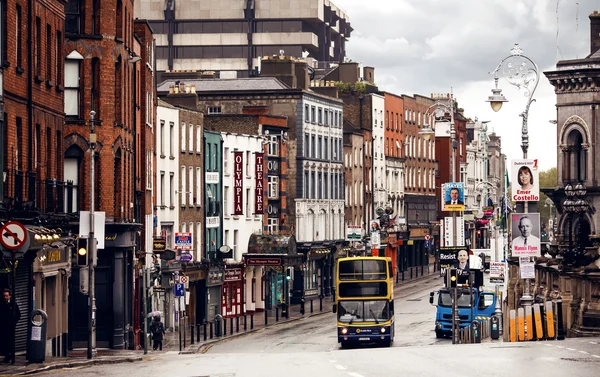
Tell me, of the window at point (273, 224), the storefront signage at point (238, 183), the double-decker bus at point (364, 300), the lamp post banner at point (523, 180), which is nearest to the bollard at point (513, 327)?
the lamp post banner at point (523, 180)

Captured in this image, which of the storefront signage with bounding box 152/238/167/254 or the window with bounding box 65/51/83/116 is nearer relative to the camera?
the window with bounding box 65/51/83/116

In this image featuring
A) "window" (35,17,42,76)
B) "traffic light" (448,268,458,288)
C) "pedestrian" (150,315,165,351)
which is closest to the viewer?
"window" (35,17,42,76)

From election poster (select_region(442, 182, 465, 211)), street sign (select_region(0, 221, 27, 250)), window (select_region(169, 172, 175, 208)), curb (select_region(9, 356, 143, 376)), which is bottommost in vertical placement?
curb (select_region(9, 356, 143, 376))

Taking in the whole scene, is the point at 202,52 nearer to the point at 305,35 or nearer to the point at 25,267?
the point at 305,35

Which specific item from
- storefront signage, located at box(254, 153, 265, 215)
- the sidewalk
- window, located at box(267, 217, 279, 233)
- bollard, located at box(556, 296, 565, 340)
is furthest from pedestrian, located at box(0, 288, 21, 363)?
window, located at box(267, 217, 279, 233)

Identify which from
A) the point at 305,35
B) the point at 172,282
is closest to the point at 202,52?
the point at 305,35

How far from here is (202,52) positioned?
17075 centimetres

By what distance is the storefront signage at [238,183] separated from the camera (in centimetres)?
9338

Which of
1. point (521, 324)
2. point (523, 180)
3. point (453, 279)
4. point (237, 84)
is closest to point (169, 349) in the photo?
point (453, 279)

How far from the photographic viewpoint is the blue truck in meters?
69.8

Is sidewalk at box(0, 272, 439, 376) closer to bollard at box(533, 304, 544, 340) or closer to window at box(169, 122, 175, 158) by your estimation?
window at box(169, 122, 175, 158)

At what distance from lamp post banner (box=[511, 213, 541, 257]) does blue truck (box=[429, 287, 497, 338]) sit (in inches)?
776

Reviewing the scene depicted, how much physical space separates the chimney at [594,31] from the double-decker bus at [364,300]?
27405 millimetres

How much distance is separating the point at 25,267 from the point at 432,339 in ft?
98.0
